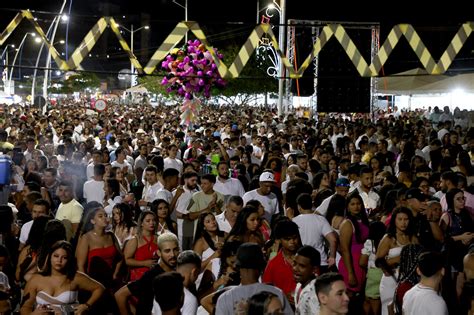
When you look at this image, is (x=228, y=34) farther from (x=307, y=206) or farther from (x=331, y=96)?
(x=307, y=206)

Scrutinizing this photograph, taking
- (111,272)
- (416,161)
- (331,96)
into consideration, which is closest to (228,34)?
(331,96)

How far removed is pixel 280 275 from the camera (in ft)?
22.7

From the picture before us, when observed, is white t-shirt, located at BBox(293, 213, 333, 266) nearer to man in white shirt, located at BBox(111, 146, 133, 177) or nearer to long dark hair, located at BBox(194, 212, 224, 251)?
long dark hair, located at BBox(194, 212, 224, 251)

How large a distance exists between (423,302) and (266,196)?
4824 millimetres

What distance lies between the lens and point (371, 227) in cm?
846

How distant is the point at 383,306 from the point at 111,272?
2748mm

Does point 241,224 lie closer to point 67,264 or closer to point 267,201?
point 67,264

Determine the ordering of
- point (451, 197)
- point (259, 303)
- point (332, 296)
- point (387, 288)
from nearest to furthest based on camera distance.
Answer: point (259, 303)
point (332, 296)
point (387, 288)
point (451, 197)

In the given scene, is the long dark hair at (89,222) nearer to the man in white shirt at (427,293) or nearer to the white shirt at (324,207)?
the white shirt at (324,207)

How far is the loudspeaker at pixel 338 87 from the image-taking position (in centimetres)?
2309

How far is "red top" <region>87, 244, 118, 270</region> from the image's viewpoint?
Result: 8.03 m

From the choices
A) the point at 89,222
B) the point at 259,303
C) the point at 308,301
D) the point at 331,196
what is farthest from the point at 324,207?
the point at 259,303

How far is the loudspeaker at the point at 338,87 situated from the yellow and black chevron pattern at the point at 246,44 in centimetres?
770

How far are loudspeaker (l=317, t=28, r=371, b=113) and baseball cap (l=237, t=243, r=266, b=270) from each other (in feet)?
56.2
